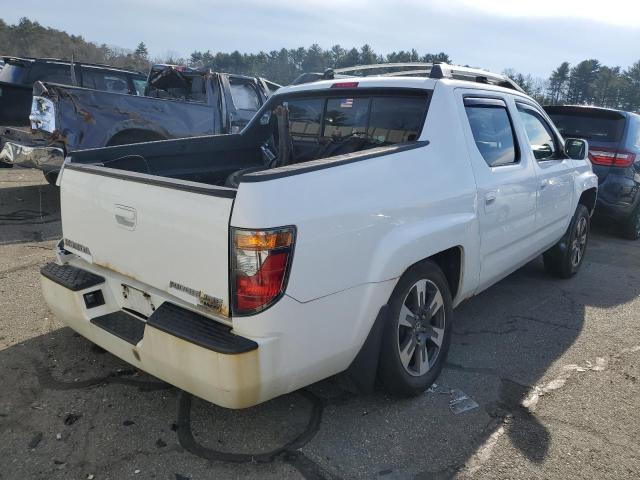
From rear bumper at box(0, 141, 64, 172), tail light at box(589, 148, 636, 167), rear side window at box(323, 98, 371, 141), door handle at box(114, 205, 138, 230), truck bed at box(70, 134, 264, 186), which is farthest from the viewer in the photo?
tail light at box(589, 148, 636, 167)

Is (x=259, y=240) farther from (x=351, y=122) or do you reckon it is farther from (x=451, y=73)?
(x=451, y=73)

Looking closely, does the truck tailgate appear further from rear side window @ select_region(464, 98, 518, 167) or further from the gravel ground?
rear side window @ select_region(464, 98, 518, 167)

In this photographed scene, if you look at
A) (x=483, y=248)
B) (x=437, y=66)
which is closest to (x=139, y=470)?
(x=483, y=248)

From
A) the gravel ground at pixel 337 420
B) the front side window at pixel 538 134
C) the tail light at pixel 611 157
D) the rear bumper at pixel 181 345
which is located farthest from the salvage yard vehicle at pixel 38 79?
the tail light at pixel 611 157

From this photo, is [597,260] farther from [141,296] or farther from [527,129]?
[141,296]

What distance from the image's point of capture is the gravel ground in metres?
2.53

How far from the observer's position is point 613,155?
7043 millimetres

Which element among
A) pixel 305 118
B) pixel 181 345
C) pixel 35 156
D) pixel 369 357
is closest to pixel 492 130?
pixel 305 118

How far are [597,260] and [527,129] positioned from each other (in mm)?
2902

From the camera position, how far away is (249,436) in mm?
2713

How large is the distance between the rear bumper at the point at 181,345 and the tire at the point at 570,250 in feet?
13.3

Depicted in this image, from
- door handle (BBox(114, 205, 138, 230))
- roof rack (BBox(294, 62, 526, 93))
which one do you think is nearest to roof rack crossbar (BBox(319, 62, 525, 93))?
roof rack (BBox(294, 62, 526, 93))

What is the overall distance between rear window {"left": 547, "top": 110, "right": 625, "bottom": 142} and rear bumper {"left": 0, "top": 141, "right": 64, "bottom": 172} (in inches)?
269

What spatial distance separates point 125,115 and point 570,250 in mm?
5771
